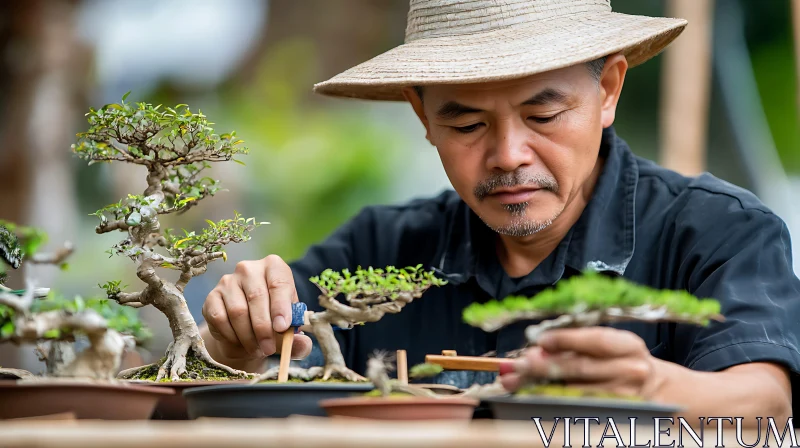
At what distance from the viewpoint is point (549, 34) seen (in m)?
2.05

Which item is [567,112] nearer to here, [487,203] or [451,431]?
[487,203]

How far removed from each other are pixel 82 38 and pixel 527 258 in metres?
6.39

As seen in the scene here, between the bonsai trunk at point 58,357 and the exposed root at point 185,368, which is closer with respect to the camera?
the bonsai trunk at point 58,357

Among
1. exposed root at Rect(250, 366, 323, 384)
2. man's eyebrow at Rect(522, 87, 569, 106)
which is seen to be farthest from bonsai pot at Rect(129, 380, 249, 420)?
man's eyebrow at Rect(522, 87, 569, 106)

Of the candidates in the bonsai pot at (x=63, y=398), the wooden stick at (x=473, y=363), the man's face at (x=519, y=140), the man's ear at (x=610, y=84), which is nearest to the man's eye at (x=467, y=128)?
the man's face at (x=519, y=140)

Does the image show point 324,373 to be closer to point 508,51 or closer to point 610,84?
point 508,51

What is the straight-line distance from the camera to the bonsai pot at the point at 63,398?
1302 mm

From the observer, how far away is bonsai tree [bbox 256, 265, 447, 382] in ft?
4.83

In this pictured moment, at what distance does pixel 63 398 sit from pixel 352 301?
0.49 m

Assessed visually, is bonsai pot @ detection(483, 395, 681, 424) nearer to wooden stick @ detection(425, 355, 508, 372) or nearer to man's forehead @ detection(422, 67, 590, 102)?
wooden stick @ detection(425, 355, 508, 372)

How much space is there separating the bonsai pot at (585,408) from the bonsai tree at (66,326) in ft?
2.12

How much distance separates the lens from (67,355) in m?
1.38

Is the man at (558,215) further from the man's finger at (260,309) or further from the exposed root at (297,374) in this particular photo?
the exposed root at (297,374)

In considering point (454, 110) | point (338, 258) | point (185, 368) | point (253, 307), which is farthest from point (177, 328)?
point (338, 258)
